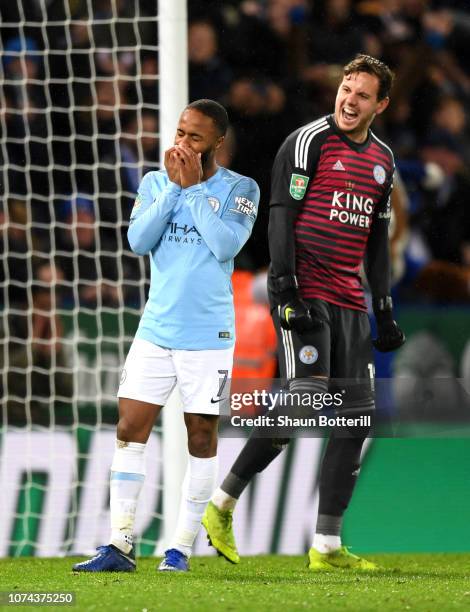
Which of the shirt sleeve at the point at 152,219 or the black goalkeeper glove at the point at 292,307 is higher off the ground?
the shirt sleeve at the point at 152,219

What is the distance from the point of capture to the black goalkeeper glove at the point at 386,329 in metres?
5.22

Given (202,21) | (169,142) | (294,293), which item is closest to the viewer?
(294,293)

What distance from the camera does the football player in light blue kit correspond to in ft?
14.9

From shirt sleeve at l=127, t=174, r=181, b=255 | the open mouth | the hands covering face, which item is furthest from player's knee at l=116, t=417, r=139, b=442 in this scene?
the open mouth

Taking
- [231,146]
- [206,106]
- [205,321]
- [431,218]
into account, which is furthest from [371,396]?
[431,218]

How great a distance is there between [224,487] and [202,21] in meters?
5.10

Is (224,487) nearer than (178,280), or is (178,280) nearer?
(178,280)

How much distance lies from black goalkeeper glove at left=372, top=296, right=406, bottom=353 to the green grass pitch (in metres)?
0.90

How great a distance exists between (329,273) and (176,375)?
2.65 ft

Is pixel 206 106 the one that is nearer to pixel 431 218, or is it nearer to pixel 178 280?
pixel 178 280

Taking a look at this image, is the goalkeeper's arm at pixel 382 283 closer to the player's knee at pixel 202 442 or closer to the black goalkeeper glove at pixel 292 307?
the black goalkeeper glove at pixel 292 307

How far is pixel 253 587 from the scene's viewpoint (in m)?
4.24

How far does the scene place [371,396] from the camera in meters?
5.13

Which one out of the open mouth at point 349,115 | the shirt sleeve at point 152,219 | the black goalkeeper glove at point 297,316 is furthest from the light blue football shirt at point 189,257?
the open mouth at point 349,115
